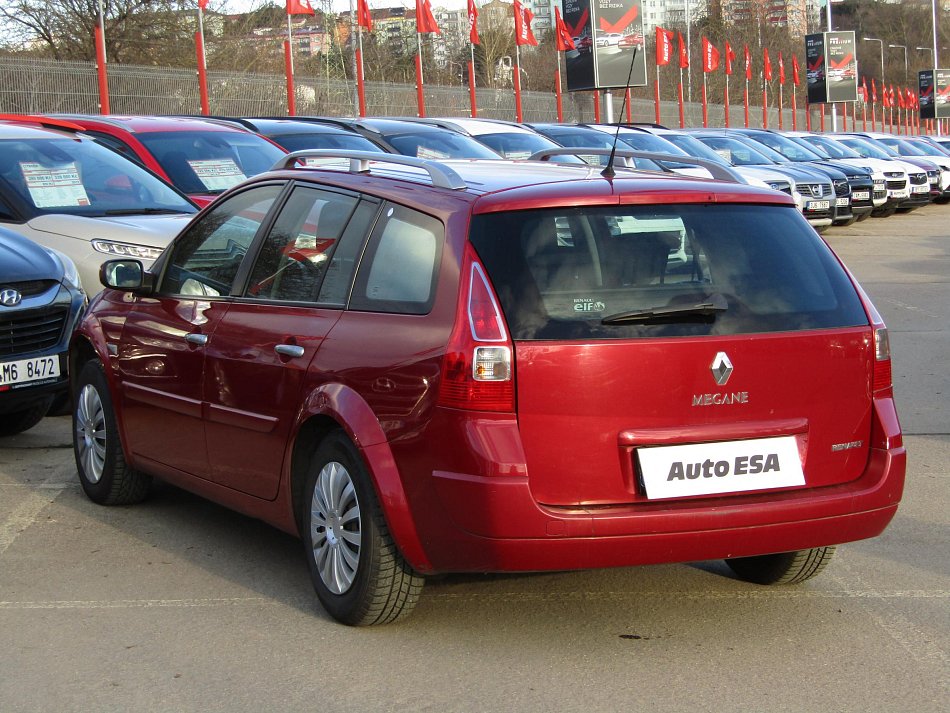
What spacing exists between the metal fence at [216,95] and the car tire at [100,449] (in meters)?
18.9

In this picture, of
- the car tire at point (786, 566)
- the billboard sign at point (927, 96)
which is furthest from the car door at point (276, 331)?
the billboard sign at point (927, 96)

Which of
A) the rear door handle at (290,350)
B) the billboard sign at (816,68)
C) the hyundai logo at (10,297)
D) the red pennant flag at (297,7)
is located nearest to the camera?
the rear door handle at (290,350)

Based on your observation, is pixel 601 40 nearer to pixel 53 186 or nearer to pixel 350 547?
pixel 53 186

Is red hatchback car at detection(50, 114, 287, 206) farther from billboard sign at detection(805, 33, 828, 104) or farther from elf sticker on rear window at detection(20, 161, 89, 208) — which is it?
billboard sign at detection(805, 33, 828, 104)

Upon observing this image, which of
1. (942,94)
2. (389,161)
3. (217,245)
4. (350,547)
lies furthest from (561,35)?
(942,94)

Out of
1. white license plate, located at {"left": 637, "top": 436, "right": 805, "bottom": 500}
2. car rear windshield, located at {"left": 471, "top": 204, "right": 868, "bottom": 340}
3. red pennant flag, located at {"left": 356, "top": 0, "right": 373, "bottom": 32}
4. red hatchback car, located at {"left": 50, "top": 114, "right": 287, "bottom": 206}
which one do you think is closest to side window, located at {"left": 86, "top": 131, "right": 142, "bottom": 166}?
red hatchback car, located at {"left": 50, "top": 114, "right": 287, "bottom": 206}

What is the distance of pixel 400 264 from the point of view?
455 centimetres

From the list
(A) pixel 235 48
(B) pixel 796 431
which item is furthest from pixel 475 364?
(A) pixel 235 48

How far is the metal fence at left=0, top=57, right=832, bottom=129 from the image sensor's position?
2430 centimetres

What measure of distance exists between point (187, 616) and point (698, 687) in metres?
1.78

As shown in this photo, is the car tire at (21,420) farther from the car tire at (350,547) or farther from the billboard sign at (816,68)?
the billboard sign at (816,68)

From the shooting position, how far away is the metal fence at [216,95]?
2430 cm

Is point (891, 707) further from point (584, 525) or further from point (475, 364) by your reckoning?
point (475, 364)

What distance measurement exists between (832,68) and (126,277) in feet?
181
